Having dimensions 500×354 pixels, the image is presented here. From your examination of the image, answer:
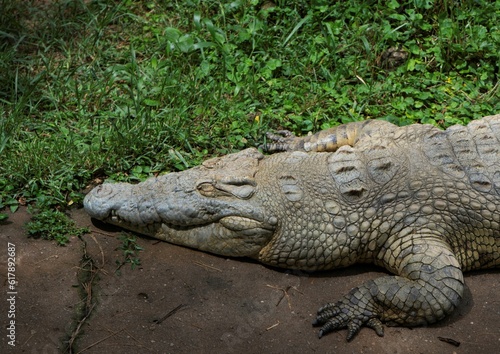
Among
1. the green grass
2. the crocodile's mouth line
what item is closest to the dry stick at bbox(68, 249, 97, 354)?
the crocodile's mouth line

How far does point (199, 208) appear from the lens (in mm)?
4742

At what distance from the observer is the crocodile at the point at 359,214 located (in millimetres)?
4480

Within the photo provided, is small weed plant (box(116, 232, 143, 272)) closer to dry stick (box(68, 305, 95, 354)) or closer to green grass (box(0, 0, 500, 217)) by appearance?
dry stick (box(68, 305, 95, 354))

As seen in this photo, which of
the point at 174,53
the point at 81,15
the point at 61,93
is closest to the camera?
the point at 61,93

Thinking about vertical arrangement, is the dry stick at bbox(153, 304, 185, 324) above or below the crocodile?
below

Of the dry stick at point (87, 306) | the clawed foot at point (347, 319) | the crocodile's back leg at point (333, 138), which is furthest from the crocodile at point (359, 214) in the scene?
the crocodile's back leg at point (333, 138)

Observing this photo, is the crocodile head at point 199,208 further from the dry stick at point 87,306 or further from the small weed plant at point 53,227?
the dry stick at point 87,306

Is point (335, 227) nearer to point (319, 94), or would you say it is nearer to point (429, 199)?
point (429, 199)

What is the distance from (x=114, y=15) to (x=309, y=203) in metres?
3.27

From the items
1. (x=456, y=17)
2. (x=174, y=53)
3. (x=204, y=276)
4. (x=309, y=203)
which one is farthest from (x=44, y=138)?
(x=456, y=17)

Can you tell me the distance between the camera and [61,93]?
6.08 meters

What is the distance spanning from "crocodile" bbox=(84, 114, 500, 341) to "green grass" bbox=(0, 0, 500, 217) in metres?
0.83

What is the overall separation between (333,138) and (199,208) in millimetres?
1392

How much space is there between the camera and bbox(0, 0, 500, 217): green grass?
18.4 ft
